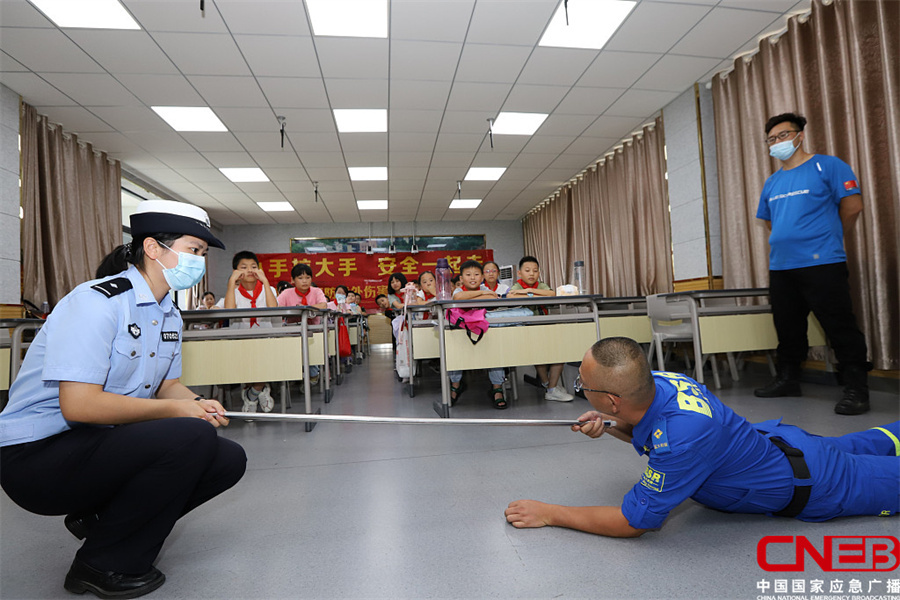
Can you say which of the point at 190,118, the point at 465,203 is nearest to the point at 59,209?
the point at 190,118

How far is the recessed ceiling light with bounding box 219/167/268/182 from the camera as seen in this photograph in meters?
6.08

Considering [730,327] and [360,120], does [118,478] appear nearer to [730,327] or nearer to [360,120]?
[730,327]

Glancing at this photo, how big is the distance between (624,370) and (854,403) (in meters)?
2.12

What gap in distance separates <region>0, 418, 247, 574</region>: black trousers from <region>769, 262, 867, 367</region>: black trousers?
2.99m

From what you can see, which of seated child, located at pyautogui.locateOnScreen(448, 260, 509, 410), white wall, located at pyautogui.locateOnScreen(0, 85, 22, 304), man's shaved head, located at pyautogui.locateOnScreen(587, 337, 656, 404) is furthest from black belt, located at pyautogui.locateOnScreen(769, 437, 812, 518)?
white wall, located at pyautogui.locateOnScreen(0, 85, 22, 304)

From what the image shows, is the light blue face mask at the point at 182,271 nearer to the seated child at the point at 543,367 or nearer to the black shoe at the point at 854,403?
the seated child at the point at 543,367

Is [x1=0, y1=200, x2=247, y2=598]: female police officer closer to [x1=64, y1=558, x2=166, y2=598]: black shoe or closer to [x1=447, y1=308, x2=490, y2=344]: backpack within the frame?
[x1=64, y1=558, x2=166, y2=598]: black shoe

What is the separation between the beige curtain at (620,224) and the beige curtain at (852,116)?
1.25 metres

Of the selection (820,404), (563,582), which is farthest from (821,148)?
(563,582)

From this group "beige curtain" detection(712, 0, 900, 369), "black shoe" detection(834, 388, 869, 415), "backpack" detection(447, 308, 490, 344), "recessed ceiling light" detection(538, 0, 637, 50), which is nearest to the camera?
"black shoe" detection(834, 388, 869, 415)

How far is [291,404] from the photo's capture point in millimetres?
3420

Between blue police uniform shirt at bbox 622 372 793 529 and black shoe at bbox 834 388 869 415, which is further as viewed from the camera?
black shoe at bbox 834 388 869 415

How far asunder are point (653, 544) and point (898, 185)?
10.2 feet

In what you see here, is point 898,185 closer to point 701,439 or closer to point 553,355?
point 553,355
